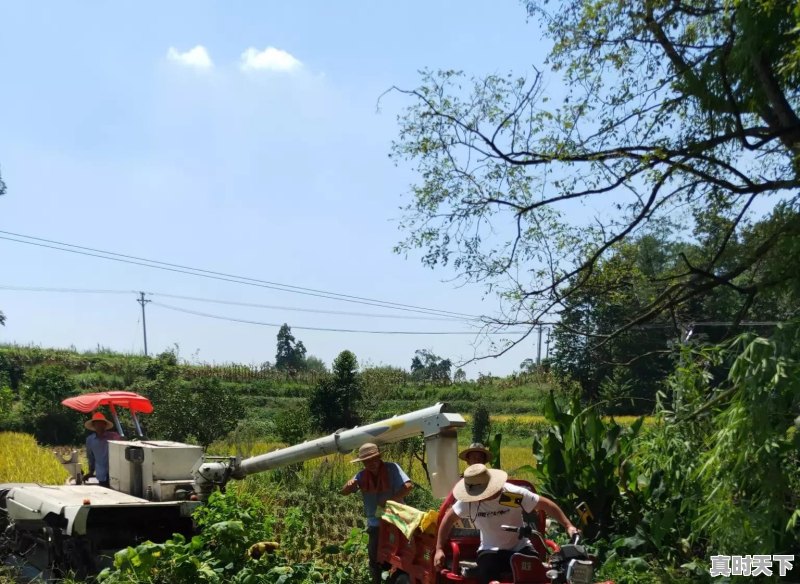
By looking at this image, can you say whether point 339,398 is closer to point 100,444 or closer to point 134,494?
point 100,444

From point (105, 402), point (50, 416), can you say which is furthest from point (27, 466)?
point (50, 416)

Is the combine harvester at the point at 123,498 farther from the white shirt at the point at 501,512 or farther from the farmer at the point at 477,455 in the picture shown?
the white shirt at the point at 501,512

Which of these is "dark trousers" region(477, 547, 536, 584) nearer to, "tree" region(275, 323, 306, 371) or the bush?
the bush

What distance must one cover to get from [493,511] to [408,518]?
4.91 ft

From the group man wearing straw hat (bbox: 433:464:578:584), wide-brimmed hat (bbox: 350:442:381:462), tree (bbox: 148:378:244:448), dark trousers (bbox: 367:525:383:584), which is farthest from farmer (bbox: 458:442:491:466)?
tree (bbox: 148:378:244:448)

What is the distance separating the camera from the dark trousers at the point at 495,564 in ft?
19.0

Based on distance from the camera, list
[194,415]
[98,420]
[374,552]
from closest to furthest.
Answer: [374,552], [98,420], [194,415]

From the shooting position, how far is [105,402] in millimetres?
10766

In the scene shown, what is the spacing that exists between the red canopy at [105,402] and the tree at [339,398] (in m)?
17.6

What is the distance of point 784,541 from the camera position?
6.27 meters

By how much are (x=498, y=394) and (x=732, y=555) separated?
1512 inches

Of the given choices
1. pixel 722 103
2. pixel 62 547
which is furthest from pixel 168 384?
pixel 722 103

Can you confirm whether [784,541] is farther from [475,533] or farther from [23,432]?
[23,432]

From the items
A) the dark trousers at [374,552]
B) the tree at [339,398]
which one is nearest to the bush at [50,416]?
the tree at [339,398]
